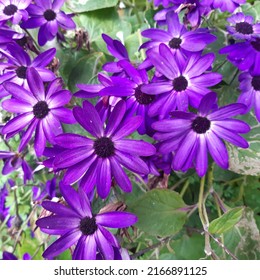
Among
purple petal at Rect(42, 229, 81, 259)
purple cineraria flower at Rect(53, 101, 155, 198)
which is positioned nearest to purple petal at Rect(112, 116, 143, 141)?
purple cineraria flower at Rect(53, 101, 155, 198)

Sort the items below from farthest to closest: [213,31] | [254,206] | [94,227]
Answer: [254,206] < [213,31] < [94,227]

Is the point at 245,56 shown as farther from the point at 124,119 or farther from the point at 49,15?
the point at 49,15

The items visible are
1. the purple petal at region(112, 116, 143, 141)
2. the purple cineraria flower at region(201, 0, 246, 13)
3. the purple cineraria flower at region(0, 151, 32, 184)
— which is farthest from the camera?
the purple cineraria flower at region(0, 151, 32, 184)

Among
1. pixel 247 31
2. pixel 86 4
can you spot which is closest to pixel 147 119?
pixel 247 31

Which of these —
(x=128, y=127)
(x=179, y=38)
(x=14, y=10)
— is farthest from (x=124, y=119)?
(x=14, y=10)

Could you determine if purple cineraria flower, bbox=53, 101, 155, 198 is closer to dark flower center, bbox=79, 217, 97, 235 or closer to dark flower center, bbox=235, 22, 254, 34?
dark flower center, bbox=79, 217, 97, 235

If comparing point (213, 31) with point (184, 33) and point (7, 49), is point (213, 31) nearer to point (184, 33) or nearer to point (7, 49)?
point (184, 33)
